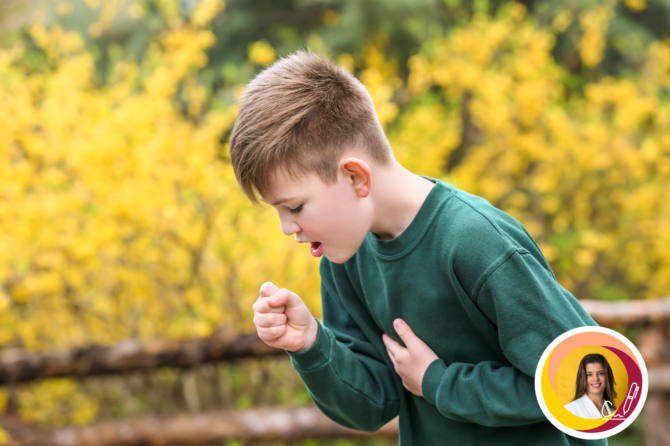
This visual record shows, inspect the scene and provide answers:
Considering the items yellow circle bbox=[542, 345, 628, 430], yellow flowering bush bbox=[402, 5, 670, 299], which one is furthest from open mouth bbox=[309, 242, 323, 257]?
yellow flowering bush bbox=[402, 5, 670, 299]

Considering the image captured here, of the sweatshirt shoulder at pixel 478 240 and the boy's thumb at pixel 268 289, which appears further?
the boy's thumb at pixel 268 289

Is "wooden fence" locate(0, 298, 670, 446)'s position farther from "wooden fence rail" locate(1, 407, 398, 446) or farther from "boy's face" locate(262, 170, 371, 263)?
"boy's face" locate(262, 170, 371, 263)

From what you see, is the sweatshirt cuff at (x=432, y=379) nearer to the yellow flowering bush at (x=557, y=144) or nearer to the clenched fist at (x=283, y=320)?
the clenched fist at (x=283, y=320)

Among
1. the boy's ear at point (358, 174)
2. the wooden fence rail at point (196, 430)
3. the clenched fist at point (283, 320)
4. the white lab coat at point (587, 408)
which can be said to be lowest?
the wooden fence rail at point (196, 430)

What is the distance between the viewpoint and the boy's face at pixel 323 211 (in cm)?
100

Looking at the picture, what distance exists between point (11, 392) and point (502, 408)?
371 cm

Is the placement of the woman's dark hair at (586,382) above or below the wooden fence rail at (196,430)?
above

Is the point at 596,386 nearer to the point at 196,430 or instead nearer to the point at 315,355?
the point at 315,355

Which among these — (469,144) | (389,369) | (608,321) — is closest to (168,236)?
(389,369)

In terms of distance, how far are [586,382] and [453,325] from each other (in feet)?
→ 0.82

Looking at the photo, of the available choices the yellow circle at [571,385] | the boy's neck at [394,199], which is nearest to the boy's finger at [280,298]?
the boy's neck at [394,199]

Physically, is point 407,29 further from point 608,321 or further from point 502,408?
point 502,408

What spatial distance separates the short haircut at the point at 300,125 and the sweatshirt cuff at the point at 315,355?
1.04 ft

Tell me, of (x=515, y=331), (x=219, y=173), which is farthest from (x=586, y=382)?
(x=219, y=173)
